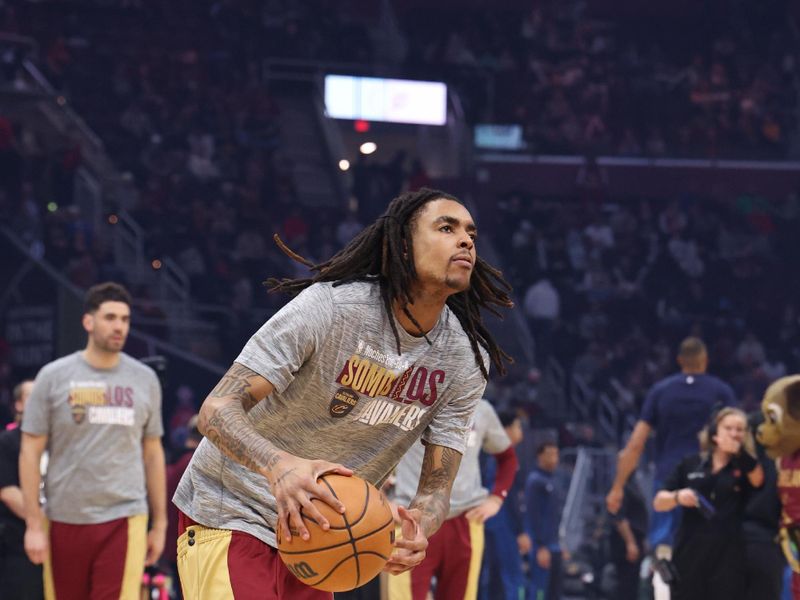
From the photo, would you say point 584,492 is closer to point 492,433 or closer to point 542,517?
point 542,517

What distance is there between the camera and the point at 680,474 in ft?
27.8

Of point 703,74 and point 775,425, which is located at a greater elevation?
point 703,74

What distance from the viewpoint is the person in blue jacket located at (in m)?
12.2

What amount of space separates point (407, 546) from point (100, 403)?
395 cm

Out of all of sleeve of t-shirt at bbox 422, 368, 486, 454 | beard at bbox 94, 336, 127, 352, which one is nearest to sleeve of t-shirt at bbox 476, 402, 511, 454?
beard at bbox 94, 336, 127, 352

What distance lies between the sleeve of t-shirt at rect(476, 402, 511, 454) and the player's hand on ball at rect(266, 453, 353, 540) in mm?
5131

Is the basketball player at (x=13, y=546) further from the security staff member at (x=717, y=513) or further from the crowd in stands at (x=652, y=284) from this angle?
the crowd in stands at (x=652, y=284)

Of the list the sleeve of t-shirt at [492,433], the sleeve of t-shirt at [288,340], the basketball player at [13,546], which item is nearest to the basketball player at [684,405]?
the sleeve of t-shirt at [492,433]

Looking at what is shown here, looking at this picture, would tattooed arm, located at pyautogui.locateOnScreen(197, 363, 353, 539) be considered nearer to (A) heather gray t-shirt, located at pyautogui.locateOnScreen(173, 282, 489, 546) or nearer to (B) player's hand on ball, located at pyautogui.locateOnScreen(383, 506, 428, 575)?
(A) heather gray t-shirt, located at pyautogui.locateOnScreen(173, 282, 489, 546)

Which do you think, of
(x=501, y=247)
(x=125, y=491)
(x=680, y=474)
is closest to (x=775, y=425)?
(x=680, y=474)

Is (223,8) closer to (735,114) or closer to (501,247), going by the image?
(501,247)

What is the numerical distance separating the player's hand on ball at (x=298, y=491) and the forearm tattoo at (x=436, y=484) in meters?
0.71

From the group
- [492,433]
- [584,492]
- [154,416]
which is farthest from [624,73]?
[154,416]

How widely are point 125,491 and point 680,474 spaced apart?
143 inches
